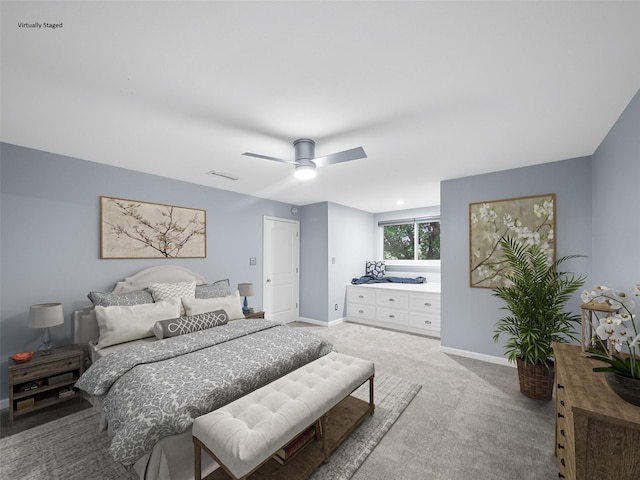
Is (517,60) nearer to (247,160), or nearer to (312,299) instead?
(247,160)

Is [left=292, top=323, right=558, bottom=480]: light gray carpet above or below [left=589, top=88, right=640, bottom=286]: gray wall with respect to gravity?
below

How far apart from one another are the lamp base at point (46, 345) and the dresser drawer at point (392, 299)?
4.57m

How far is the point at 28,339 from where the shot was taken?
2.49 m

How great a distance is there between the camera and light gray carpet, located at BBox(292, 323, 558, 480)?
1.72 meters

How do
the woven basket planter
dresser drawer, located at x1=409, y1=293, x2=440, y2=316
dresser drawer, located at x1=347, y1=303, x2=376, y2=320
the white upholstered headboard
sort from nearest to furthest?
1. the woven basket planter
2. the white upholstered headboard
3. dresser drawer, located at x1=409, y1=293, x2=440, y2=316
4. dresser drawer, located at x1=347, y1=303, x2=376, y2=320

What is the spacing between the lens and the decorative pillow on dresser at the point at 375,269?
5913 mm

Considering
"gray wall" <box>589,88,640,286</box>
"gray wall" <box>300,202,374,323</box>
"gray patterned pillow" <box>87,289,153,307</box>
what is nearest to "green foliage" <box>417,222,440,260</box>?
"gray wall" <box>300,202,374,323</box>

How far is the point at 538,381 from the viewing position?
2.48 m

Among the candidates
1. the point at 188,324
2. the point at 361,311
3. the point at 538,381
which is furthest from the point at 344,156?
the point at 361,311

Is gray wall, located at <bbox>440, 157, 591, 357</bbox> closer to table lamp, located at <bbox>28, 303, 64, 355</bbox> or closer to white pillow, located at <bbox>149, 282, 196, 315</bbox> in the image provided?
white pillow, located at <bbox>149, 282, 196, 315</bbox>

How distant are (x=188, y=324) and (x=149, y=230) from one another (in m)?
1.47

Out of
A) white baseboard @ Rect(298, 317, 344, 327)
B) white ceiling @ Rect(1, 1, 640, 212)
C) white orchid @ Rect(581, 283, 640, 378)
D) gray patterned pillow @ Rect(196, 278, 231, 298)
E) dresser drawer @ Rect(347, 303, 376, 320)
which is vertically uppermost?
white ceiling @ Rect(1, 1, 640, 212)

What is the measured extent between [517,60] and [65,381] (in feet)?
14.0

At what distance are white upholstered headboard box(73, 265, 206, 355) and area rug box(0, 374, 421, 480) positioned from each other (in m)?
0.71
